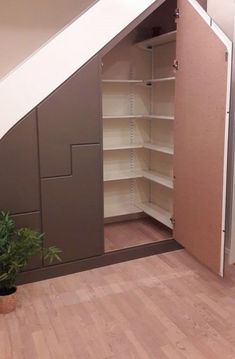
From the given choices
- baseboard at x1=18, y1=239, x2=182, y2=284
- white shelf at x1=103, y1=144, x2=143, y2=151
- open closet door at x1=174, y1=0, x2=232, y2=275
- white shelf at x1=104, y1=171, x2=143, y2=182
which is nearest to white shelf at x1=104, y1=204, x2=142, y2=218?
white shelf at x1=104, y1=171, x2=143, y2=182

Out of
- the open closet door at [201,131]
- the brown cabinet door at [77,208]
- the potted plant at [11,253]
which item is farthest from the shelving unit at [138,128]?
the potted plant at [11,253]

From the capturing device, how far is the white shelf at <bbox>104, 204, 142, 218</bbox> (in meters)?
4.04

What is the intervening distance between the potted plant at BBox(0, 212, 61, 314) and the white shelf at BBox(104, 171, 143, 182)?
152 cm

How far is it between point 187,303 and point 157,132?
2029 millimetres

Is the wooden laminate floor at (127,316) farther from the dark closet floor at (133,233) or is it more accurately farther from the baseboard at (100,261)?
the dark closet floor at (133,233)

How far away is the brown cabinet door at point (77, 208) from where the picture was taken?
2.78m

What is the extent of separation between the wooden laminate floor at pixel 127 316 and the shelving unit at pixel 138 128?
3.01 ft

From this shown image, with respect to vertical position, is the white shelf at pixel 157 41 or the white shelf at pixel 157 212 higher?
the white shelf at pixel 157 41

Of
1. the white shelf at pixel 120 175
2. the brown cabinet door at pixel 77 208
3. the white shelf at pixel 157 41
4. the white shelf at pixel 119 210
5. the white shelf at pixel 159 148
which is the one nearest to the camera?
the brown cabinet door at pixel 77 208

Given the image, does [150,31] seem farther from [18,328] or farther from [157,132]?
[18,328]

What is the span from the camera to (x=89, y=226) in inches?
116

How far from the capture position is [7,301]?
2.42 m

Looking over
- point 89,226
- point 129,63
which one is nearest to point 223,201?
point 89,226

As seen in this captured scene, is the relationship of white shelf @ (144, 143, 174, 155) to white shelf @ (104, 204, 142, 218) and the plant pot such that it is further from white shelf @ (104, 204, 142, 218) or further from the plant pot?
the plant pot
